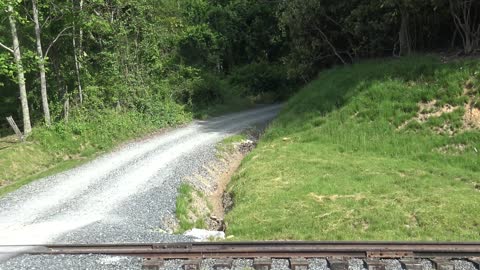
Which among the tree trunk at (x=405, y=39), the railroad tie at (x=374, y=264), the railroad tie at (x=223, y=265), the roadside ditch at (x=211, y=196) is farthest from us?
the tree trunk at (x=405, y=39)

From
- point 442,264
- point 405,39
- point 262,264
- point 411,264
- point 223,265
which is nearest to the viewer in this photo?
point 411,264

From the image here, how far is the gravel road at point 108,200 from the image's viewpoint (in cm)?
978

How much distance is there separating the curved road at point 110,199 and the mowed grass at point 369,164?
1.94 metres

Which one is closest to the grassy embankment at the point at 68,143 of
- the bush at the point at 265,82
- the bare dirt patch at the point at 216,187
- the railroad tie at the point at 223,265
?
the bare dirt patch at the point at 216,187

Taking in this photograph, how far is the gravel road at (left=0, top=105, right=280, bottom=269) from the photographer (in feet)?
32.1

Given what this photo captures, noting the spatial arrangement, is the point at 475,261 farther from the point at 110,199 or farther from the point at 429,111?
the point at 429,111

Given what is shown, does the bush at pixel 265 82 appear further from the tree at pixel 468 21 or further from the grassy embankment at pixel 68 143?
the tree at pixel 468 21

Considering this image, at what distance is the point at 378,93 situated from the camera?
1919cm

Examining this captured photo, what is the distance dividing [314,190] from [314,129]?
6765 mm

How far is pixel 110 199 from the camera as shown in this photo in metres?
12.9

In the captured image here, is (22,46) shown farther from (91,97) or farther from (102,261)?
(102,261)

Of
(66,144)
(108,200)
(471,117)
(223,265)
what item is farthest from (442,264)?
(66,144)

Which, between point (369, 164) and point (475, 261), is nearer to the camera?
point (475, 261)

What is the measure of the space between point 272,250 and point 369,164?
26.3 ft
